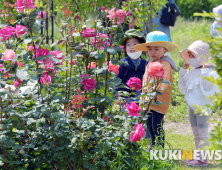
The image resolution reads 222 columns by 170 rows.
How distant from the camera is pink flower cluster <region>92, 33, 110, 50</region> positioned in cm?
238

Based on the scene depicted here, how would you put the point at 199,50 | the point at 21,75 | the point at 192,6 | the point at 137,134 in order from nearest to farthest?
the point at 137,134 < the point at 21,75 < the point at 199,50 < the point at 192,6

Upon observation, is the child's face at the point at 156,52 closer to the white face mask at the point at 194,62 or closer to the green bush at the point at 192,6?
the white face mask at the point at 194,62

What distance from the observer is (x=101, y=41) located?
7.90ft

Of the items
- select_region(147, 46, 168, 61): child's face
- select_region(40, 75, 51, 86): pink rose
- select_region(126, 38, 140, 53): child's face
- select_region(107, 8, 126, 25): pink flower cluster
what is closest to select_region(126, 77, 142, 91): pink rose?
select_region(107, 8, 126, 25): pink flower cluster

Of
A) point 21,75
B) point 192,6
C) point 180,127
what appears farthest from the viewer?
point 192,6

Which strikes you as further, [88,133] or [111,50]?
[111,50]

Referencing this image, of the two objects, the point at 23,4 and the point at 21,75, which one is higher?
the point at 23,4

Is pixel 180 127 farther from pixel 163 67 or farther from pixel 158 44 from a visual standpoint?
pixel 158 44

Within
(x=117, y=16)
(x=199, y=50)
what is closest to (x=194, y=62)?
(x=199, y=50)

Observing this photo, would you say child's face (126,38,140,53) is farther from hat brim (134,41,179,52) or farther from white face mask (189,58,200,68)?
white face mask (189,58,200,68)

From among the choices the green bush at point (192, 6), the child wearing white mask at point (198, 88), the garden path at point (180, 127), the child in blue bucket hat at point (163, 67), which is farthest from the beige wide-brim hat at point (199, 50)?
the green bush at point (192, 6)

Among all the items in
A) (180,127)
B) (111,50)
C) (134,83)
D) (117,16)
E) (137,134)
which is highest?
(117,16)

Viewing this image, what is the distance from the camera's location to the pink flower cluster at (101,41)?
2383 mm

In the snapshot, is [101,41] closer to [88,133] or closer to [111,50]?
Answer: [111,50]
